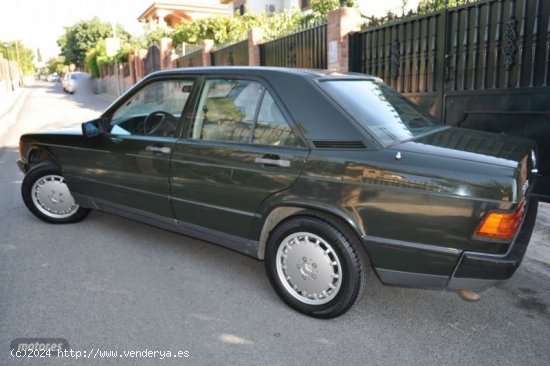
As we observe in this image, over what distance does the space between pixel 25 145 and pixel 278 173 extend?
3501 mm

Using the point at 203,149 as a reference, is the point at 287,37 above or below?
above

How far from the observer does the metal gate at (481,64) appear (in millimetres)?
5543

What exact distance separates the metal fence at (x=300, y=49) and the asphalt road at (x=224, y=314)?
6219mm

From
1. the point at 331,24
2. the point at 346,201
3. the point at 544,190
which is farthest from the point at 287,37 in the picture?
the point at 346,201

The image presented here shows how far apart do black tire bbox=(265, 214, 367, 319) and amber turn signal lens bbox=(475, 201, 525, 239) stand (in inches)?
29.8

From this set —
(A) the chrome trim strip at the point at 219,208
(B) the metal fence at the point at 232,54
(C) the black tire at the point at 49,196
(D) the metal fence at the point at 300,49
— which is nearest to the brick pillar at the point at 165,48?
(B) the metal fence at the point at 232,54

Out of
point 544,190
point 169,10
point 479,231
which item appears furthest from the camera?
point 169,10

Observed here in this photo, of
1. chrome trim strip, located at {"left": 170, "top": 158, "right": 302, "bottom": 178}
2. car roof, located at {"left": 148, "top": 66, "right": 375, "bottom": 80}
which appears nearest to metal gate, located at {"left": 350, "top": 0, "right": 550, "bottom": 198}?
car roof, located at {"left": 148, "top": 66, "right": 375, "bottom": 80}

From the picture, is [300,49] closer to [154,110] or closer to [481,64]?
[481,64]

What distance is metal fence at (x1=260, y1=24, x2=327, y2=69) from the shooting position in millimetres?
9570

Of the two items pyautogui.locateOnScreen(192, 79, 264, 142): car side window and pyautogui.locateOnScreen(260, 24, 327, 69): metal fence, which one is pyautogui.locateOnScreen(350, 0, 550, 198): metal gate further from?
pyautogui.locateOnScreen(192, 79, 264, 142): car side window

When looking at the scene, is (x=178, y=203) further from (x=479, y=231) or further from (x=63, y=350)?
(x=479, y=231)

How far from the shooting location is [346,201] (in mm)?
2910

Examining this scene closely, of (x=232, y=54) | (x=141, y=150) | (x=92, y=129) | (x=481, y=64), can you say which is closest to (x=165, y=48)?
(x=232, y=54)
